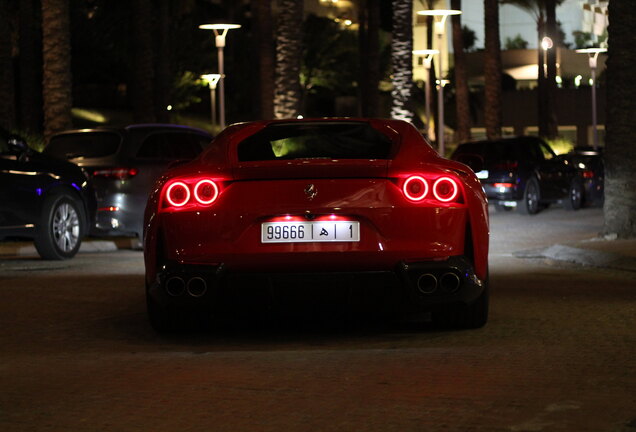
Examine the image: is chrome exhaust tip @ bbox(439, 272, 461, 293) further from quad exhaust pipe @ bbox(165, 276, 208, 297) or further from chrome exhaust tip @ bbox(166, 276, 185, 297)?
chrome exhaust tip @ bbox(166, 276, 185, 297)

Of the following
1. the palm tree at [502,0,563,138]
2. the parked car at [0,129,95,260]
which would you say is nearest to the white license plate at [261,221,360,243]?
the parked car at [0,129,95,260]

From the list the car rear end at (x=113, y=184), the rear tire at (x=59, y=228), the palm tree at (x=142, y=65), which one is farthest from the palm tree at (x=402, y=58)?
the rear tire at (x=59, y=228)

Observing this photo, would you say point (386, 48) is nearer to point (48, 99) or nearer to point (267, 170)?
point (48, 99)

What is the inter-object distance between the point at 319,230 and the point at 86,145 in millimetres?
10836

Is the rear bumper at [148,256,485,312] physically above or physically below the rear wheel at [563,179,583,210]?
above

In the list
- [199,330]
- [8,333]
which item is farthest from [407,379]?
[8,333]

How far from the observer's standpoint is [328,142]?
11.3 meters

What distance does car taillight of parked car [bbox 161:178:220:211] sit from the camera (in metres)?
9.51

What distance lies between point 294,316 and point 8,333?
2.14 m

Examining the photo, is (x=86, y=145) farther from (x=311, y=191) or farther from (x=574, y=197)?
(x=574, y=197)

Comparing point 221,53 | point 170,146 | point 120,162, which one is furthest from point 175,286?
point 221,53

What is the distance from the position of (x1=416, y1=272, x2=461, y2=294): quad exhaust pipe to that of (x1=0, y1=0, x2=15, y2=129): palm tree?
22.4 metres

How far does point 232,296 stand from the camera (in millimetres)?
9453

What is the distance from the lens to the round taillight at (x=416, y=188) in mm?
9453
